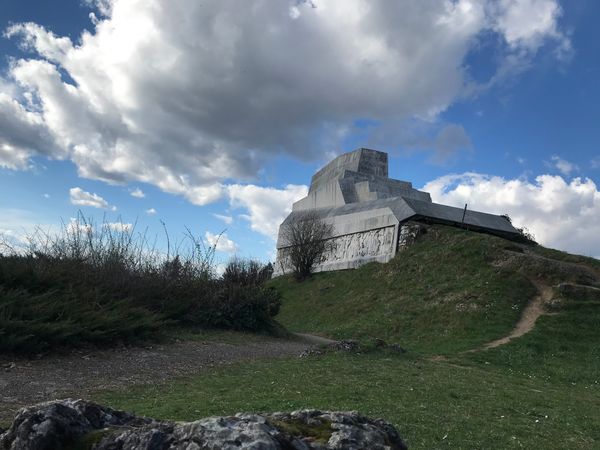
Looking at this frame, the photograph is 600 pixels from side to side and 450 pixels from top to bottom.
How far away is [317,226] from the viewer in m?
41.5

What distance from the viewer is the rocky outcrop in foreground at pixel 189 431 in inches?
115

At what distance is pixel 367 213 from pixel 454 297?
12900 mm

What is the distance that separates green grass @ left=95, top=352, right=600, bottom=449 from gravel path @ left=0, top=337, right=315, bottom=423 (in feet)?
2.59

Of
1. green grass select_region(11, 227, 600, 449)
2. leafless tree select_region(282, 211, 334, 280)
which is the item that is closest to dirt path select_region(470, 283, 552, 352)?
green grass select_region(11, 227, 600, 449)

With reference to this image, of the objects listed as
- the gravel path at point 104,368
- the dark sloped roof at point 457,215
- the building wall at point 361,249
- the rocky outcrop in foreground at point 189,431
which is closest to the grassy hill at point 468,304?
the building wall at point 361,249

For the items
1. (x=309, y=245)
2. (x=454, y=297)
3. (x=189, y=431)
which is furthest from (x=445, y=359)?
(x=309, y=245)

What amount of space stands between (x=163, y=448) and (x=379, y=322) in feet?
77.0

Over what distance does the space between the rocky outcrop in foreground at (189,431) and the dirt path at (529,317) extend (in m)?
17.5

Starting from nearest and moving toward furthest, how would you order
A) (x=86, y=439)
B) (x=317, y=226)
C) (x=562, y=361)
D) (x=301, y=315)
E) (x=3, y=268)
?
(x=86, y=439)
(x=3, y=268)
(x=562, y=361)
(x=301, y=315)
(x=317, y=226)

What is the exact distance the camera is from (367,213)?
37.6 metres

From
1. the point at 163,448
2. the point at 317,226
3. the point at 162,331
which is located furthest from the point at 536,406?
the point at 317,226

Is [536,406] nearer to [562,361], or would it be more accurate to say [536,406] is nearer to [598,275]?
[562,361]

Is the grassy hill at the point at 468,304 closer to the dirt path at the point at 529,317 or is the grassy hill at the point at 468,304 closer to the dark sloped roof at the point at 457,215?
the dirt path at the point at 529,317

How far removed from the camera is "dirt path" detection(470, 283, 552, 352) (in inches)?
807
